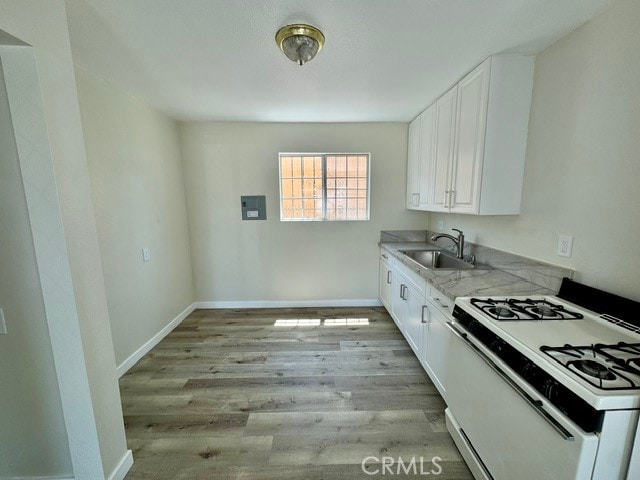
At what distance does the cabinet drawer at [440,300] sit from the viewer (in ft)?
5.34

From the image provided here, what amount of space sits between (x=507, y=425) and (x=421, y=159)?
248 cm

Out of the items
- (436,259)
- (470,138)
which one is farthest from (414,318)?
(470,138)

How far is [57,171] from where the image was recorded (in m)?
1.05

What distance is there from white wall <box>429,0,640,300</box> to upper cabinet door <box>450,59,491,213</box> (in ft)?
1.11

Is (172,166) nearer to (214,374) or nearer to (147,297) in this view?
(147,297)

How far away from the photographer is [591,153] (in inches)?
54.5

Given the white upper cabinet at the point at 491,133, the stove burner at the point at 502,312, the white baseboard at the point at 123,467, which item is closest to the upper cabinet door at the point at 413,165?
the white upper cabinet at the point at 491,133

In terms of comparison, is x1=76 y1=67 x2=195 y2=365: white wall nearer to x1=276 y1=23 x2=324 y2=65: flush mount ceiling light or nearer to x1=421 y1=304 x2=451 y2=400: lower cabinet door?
x1=276 y1=23 x2=324 y2=65: flush mount ceiling light

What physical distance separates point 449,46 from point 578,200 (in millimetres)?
1242

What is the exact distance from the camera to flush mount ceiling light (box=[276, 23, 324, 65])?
139cm

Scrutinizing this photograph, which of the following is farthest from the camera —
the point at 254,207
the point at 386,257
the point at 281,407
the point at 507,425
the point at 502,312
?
the point at 254,207

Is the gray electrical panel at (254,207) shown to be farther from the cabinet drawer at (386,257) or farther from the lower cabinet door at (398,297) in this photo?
the lower cabinet door at (398,297)

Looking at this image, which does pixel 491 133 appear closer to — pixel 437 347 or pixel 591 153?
pixel 591 153

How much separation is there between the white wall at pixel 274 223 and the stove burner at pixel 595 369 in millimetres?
2602
